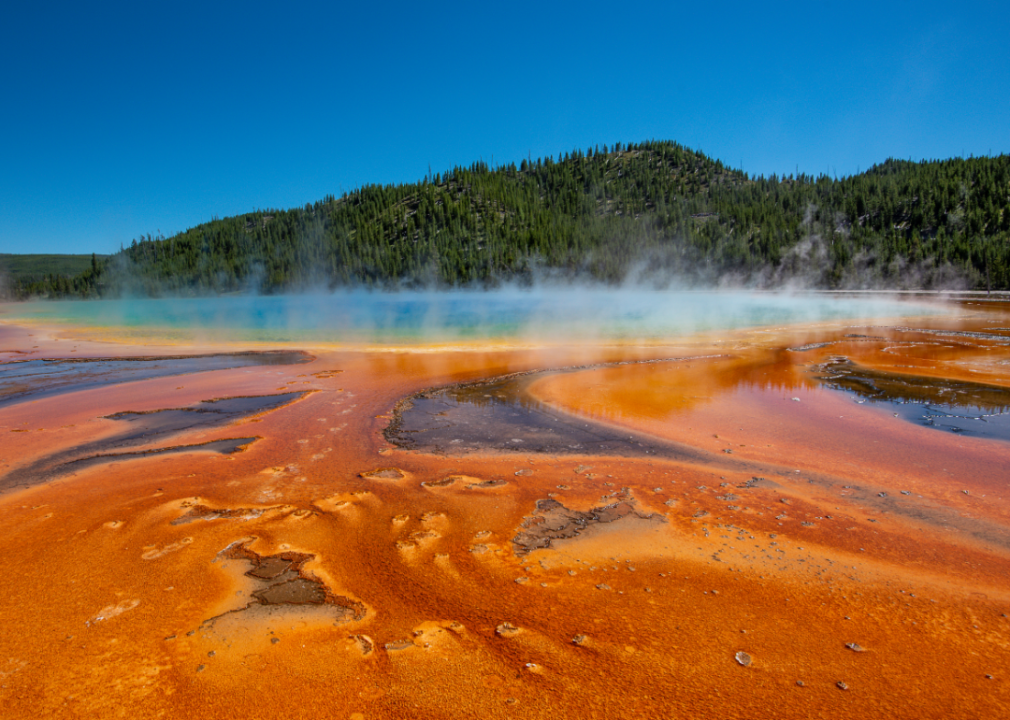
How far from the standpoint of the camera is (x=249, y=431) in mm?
8203

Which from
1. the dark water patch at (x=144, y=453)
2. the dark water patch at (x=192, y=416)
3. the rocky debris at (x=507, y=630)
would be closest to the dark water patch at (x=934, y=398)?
the rocky debris at (x=507, y=630)

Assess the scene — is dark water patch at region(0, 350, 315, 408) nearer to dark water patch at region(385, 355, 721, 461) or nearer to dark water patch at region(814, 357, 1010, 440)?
dark water patch at region(385, 355, 721, 461)

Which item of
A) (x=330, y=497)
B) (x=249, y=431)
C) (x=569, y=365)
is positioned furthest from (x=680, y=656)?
(x=569, y=365)

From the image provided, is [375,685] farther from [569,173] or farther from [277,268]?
[569,173]

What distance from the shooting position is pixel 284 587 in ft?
12.6

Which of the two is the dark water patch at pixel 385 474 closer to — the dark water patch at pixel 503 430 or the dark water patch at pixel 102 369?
the dark water patch at pixel 503 430

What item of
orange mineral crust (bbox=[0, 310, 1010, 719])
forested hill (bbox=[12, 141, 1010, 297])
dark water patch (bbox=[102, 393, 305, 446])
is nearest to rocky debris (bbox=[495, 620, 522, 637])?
orange mineral crust (bbox=[0, 310, 1010, 719])

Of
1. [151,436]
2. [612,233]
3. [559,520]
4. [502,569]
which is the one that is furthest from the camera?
[612,233]

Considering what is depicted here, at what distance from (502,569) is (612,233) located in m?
107

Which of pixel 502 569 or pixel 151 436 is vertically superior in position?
pixel 151 436

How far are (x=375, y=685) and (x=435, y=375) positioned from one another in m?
10.4

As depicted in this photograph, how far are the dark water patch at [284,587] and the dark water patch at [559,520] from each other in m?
1.48

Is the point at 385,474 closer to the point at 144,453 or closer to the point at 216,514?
the point at 216,514

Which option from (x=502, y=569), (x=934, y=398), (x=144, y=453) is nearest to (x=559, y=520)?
(x=502, y=569)
